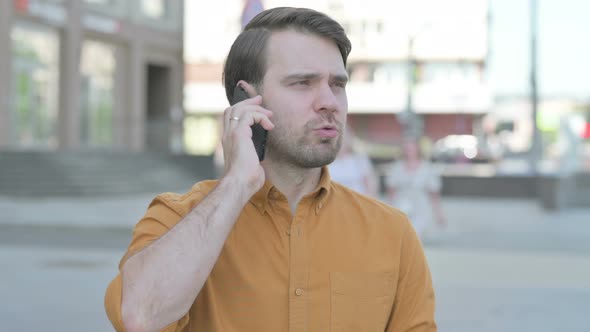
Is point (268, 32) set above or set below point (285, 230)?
above

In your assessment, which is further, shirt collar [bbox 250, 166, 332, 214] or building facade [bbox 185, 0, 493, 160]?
building facade [bbox 185, 0, 493, 160]

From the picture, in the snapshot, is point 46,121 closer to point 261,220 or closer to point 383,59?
point 261,220

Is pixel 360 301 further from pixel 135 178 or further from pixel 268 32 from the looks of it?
pixel 135 178

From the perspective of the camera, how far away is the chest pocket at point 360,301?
2.28m

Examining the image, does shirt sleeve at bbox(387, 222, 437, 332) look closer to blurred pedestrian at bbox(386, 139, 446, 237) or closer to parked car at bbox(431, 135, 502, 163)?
blurred pedestrian at bbox(386, 139, 446, 237)

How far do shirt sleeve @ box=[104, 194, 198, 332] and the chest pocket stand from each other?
0.42m

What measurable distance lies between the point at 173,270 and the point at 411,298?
0.75m

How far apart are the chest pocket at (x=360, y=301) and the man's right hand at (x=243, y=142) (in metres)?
0.36

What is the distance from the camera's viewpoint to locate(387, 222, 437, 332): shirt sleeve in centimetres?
238

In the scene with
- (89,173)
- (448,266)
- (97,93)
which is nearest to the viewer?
(448,266)

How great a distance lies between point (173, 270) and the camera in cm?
206

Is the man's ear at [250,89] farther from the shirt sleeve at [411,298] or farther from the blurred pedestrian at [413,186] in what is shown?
the blurred pedestrian at [413,186]

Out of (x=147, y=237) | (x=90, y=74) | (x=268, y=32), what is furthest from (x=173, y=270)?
(x=90, y=74)

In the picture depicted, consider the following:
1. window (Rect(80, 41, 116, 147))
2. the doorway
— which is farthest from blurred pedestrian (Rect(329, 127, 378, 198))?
the doorway
